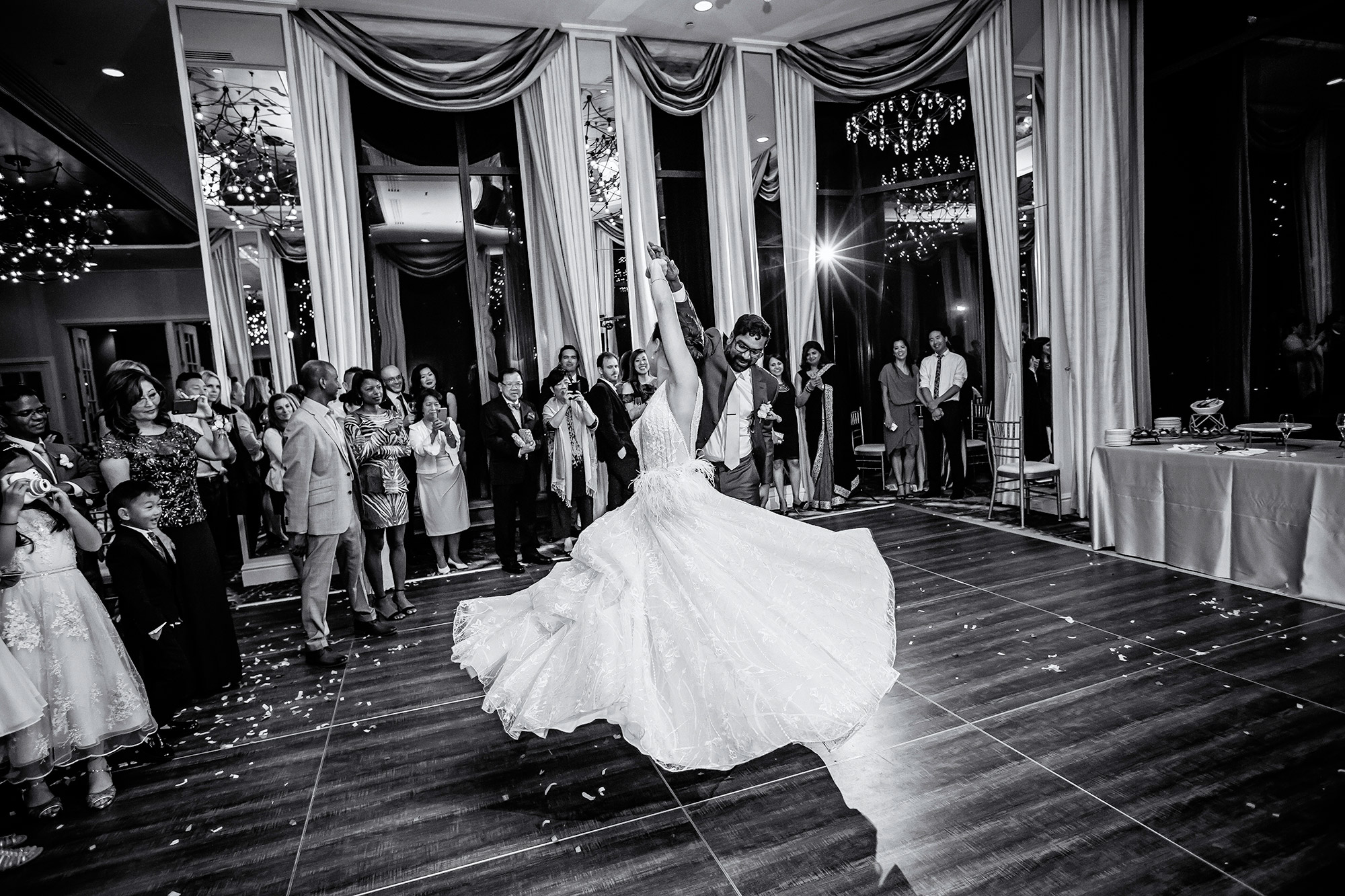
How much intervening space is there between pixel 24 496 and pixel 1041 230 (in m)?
6.85

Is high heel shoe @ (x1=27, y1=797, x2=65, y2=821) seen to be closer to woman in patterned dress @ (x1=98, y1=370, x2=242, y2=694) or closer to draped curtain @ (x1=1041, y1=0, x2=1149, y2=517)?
woman in patterned dress @ (x1=98, y1=370, x2=242, y2=694)

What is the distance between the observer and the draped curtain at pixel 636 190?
659 cm

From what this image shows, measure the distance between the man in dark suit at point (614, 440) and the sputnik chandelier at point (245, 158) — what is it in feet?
9.64

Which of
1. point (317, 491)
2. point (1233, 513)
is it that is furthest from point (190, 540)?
point (1233, 513)

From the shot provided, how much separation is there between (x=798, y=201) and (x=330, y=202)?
14.2 feet

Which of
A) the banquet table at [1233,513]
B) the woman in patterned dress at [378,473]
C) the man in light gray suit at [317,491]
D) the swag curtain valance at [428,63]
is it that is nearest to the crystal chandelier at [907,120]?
the swag curtain valance at [428,63]

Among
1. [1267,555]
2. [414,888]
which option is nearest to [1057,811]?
[414,888]

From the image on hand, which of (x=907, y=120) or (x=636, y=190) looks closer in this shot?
(x=636, y=190)

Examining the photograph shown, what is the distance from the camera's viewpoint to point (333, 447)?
3.62 meters

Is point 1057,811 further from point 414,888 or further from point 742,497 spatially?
point 414,888

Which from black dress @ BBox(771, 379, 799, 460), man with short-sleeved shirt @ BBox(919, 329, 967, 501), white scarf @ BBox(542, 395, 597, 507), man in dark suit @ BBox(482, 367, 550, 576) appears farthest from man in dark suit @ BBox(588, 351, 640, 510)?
man with short-sleeved shirt @ BBox(919, 329, 967, 501)

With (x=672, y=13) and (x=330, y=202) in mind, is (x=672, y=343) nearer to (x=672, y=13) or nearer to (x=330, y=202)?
(x=330, y=202)

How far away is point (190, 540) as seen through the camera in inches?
127

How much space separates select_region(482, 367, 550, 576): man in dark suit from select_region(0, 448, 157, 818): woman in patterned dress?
8.98 feet
